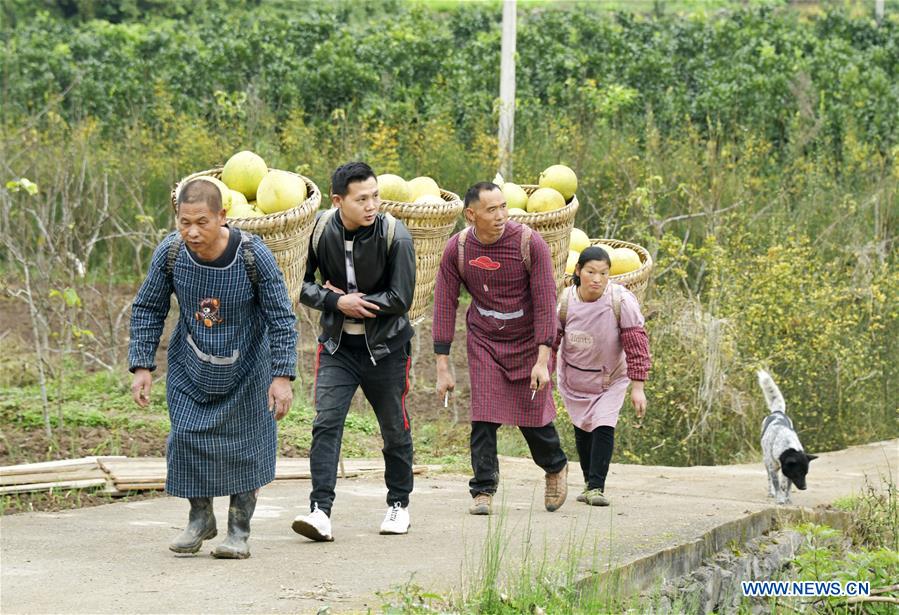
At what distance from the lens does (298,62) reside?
19.4 m

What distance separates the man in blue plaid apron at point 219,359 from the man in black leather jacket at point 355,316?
0.38 m

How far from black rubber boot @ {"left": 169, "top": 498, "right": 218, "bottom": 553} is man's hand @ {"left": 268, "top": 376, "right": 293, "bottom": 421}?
1.82 feet

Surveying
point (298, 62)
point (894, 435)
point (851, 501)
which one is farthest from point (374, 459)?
point (298, 62)

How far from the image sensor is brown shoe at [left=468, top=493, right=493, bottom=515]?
20.7 ft

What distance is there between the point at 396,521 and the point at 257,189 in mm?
1840

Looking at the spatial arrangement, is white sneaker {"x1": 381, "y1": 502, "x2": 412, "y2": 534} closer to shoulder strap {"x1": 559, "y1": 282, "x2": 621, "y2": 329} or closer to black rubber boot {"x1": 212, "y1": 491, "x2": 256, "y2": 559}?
black rubber boot {"x1": 212, "y1": 491, "x2": 256, "y2": 559}

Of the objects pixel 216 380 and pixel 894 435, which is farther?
pixel 894 435

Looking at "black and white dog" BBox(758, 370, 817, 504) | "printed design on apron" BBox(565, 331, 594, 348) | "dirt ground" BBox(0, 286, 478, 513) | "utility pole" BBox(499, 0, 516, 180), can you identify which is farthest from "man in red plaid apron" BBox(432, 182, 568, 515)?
"utility pole" BBox(499, 0, 516, 180)

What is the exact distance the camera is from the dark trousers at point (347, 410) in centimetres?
552

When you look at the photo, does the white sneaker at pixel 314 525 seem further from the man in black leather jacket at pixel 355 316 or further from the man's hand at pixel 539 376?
the man's hand at pixel 539 376

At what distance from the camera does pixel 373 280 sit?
5.58 m

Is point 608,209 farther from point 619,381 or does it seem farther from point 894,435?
point 619,381

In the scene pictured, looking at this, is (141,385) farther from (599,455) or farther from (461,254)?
(599,455)

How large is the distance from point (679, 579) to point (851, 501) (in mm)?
2072
